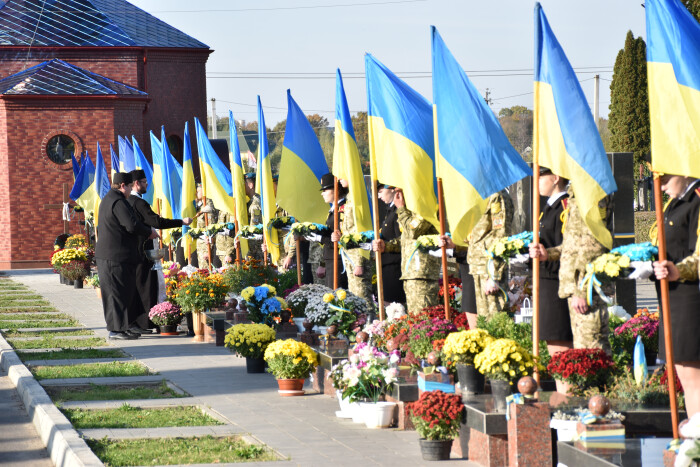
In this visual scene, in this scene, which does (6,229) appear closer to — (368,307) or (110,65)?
(110,65)

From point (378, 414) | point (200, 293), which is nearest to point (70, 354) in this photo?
point (200, 293)

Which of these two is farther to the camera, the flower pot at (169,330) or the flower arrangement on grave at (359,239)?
the flower pot at (169,330)

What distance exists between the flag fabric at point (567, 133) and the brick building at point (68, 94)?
30122 millimetres

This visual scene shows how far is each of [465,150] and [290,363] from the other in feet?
9.15

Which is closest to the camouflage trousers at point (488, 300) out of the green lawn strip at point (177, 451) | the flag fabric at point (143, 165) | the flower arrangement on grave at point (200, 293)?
the green lawn strip at point (177, 451)

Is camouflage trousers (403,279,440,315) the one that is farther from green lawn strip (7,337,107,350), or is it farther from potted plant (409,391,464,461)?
green lawn strip (7,337,107,350)

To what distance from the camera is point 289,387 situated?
34.2 feet

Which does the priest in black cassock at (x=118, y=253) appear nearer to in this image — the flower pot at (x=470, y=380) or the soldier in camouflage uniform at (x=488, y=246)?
the soldier in camouflage uniform at (x=488, y=246)

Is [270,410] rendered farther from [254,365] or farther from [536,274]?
[536,274]

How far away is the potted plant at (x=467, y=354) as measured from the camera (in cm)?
757

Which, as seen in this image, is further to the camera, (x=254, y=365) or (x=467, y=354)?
(x=254, y=365)

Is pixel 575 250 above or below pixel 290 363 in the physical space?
above

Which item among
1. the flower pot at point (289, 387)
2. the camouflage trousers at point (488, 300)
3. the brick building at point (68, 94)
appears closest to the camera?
the camouflage trousers at point (488, 300)

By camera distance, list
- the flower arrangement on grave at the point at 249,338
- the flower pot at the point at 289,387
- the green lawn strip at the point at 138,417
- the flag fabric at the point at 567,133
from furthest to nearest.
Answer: the flower arrangement on grave at the point at 249,338 → the flower pot at the point at 289,387 → the green lawn strip at the point at 138,417 → the flag fabric at the point at 567,133
